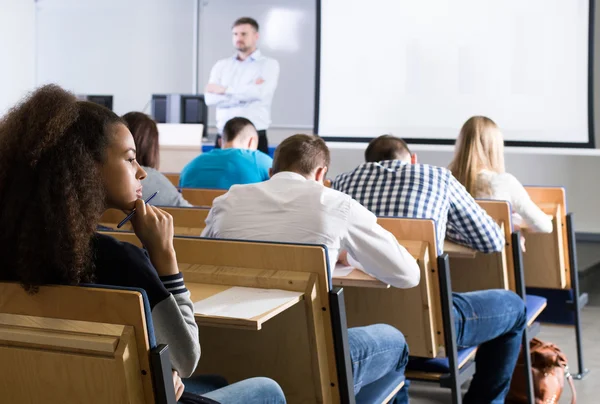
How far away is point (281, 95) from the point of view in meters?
8.52

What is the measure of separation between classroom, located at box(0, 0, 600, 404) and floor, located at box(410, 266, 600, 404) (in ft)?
0.05

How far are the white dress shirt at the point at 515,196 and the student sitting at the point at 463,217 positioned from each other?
1.94ft

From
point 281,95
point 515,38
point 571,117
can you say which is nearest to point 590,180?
point 571,117

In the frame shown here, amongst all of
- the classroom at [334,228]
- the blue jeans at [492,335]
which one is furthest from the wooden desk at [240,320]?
the blue jeans at [492,335]

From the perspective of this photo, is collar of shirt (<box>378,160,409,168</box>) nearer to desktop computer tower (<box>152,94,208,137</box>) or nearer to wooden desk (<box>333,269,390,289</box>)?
wooden desk (<box>333,269,390,289</box>)

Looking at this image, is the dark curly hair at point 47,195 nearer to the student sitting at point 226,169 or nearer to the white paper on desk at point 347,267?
the white paper on desk at point 347,267

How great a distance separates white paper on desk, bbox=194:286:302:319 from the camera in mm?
1872

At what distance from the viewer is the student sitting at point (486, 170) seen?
3861mm

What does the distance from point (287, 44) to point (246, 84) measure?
1.35 m

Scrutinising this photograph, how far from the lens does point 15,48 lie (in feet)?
→ 28.5

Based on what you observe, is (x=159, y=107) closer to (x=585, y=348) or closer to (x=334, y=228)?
(x=585, y=348)

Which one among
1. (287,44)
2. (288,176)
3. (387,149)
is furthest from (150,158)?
(287,44)

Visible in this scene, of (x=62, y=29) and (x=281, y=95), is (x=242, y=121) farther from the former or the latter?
(x=62, y=29)

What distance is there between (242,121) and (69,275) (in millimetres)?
3592
